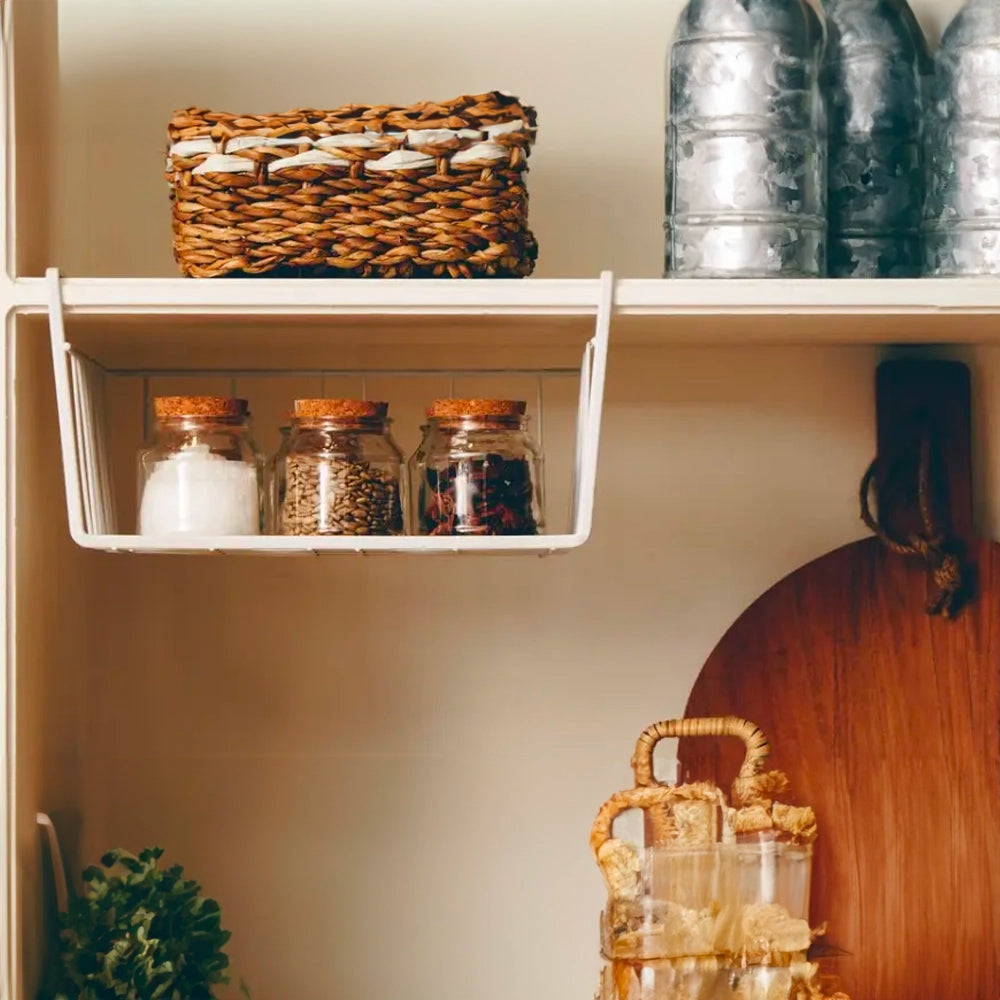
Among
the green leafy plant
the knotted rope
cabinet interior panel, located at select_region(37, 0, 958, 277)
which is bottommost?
the green leafy plant

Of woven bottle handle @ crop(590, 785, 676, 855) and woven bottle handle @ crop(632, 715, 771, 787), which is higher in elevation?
woven bottle handle @ crop(632, 715, 771, 787)

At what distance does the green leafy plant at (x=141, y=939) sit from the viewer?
111cm

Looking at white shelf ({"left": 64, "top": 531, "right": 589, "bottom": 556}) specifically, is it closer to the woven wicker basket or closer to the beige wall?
the woven wicker basket

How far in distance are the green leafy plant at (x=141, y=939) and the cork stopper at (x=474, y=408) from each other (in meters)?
0.45

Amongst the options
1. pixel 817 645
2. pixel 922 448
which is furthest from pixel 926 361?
pixel 817 645

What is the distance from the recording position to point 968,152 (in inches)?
44.6

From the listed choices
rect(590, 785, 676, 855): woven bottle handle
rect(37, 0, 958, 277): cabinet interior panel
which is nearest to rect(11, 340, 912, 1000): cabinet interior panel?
Answer: rect(37, 0, 958, 277): cabinet interior panel

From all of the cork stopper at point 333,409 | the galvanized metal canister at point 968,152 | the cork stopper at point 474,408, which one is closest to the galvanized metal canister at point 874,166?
the galvanized metal canister at point 968,152

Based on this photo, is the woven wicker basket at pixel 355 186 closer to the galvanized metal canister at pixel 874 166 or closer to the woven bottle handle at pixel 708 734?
the galvanized metal canister at pixel 874 166

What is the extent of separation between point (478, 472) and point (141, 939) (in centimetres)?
46

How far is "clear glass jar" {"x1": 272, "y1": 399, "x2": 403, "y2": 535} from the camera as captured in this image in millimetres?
1101

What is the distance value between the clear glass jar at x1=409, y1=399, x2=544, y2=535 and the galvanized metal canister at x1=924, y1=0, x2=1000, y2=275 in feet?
1.23

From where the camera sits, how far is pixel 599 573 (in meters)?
1.42

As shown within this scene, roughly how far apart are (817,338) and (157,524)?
621 mm
